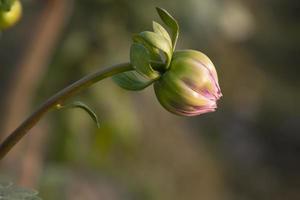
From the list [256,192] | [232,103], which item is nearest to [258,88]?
[232,103]

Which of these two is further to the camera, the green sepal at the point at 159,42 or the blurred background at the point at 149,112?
the blurred background at the point at 149,112

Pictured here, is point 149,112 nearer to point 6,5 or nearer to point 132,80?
point 6,5

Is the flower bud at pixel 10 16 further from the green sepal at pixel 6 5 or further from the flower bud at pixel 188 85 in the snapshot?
the flower bud at pixel 188 85

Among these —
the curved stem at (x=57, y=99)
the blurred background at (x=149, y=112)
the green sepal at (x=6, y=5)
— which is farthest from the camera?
the blurred background at (x=149, y=112)

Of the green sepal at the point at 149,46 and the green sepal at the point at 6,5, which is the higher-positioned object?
the green sepal at the point at 149,46

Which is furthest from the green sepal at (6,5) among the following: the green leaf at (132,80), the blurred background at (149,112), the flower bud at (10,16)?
the blurred background at (149,112)

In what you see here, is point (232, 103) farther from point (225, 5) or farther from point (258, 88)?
point (225, 5)
